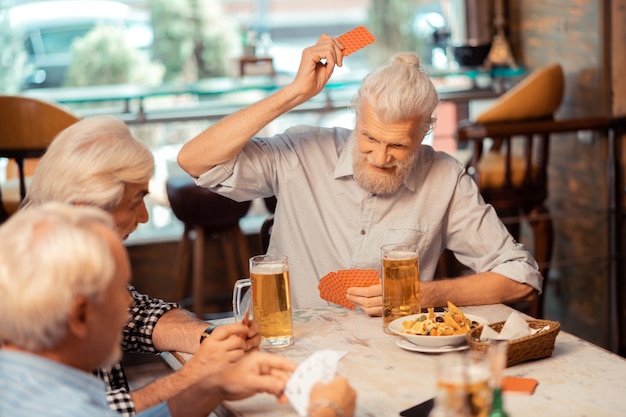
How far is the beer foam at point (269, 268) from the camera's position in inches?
84.5

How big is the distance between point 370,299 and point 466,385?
1.00 m

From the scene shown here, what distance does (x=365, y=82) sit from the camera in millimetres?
2654

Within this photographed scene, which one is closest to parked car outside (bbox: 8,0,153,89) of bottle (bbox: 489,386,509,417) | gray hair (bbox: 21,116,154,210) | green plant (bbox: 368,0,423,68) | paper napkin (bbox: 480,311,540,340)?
green plant (bbox: 368,0,423,68)

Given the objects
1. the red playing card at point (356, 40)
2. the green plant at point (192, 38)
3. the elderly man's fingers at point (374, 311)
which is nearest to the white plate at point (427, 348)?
the elderly man's fingers at point (374, 311)

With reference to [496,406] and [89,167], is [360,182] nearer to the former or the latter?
[89,167]

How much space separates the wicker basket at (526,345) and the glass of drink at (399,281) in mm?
261

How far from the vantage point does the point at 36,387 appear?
4.54 ft

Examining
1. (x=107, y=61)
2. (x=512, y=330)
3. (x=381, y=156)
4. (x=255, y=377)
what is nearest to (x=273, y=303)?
(x=255, y=377)

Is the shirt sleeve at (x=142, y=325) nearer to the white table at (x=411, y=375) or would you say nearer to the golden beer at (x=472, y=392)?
the white table at (x=411, y=375)

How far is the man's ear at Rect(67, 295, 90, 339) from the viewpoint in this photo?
4.44ft

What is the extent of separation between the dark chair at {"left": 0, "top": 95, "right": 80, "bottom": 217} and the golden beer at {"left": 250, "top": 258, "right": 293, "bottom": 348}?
199 centimetres

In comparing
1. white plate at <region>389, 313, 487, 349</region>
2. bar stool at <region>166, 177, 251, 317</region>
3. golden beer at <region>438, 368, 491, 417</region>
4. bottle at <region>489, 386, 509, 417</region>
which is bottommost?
bar stool at <region>166, 177, 251, 317</region>

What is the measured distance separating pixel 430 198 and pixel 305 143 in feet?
1.32

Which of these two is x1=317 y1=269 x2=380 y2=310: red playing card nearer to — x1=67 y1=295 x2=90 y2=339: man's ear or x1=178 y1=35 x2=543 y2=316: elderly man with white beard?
x1=178 y1=35 x2=543 y2=316: elderly man with white beard
